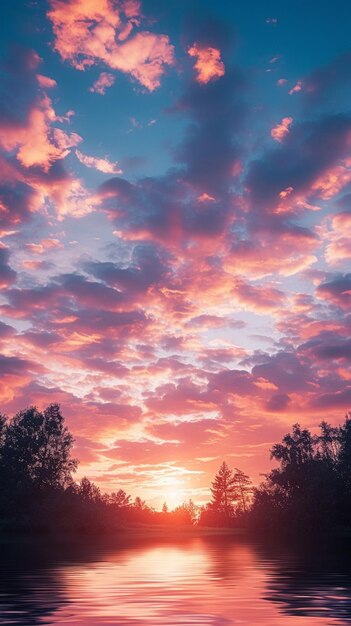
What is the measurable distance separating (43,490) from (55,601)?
85952 mm

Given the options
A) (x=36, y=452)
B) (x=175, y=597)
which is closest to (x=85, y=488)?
(x=36, y=452)

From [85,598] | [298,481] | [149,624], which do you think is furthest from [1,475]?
[149,624]

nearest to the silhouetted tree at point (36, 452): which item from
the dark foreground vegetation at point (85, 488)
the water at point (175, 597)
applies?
the dark foreground vegetation at point (85, 488)

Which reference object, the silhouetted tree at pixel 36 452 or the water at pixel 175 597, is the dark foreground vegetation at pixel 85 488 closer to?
the silhouetted tree at pixel 36 452

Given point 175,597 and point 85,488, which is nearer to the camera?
point 175,597

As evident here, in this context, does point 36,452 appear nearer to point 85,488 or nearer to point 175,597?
point 85,488

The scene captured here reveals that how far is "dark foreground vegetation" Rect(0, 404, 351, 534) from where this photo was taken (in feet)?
311

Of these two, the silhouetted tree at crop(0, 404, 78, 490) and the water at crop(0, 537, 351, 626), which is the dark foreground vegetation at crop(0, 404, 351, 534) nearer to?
the silhouetted tree at crop(0, 404, 78, 490)

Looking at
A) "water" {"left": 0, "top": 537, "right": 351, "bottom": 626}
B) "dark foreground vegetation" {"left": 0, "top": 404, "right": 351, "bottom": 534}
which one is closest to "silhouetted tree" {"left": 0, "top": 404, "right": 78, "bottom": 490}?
"dark foreground vegetation" {"left": 0, "top": 404, "right": 351, "bottom": 534}

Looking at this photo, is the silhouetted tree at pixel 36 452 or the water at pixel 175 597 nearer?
the water at pixel 175 597

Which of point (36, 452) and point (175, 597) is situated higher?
point (36, 452)

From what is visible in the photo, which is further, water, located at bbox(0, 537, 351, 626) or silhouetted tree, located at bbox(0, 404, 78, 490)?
silhouetted tree, located at bbox(0, 404, 78, 490)

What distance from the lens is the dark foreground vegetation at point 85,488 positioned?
311 ft

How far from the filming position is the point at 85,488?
4080 inches
